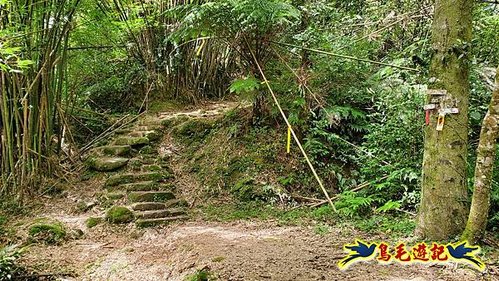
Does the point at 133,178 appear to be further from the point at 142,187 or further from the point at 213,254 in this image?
the point at 213,254

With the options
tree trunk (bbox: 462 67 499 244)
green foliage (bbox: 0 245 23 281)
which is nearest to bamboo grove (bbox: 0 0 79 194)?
green foliage (bbox: 0 245 23 281)

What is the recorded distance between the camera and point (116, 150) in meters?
5.68

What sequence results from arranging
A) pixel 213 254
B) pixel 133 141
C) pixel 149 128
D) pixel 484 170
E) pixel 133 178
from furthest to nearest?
pixel 149 128, pixel 133 141, pixel 133 178, pixel 213 254, pixel 484 170

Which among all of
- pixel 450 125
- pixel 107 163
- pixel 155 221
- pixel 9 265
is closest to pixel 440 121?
pixel 450 125

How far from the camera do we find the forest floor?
248 centimetres

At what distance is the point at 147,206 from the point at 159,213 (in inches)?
7.9

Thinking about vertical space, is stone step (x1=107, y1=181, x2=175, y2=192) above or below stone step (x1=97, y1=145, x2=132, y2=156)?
below

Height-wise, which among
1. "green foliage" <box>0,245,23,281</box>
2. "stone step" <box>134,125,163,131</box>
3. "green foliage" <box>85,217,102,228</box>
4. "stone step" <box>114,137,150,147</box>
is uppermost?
"stone step" <box>134,125,163,131</box>

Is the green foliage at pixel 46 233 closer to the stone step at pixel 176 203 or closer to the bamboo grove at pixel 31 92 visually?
the bamboo grove at pixel 31 92

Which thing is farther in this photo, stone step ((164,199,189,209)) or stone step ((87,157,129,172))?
stone step ((87,157,129,172))

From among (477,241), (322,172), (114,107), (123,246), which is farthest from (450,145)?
(114,107)

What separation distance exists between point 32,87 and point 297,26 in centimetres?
359

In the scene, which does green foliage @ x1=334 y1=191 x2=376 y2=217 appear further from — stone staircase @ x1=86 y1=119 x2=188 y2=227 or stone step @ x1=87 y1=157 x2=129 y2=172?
stone step @ x1=87 y1=157 x2=129 y2=172

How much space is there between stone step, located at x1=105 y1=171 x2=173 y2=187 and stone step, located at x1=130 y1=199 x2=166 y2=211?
60 centimetres
